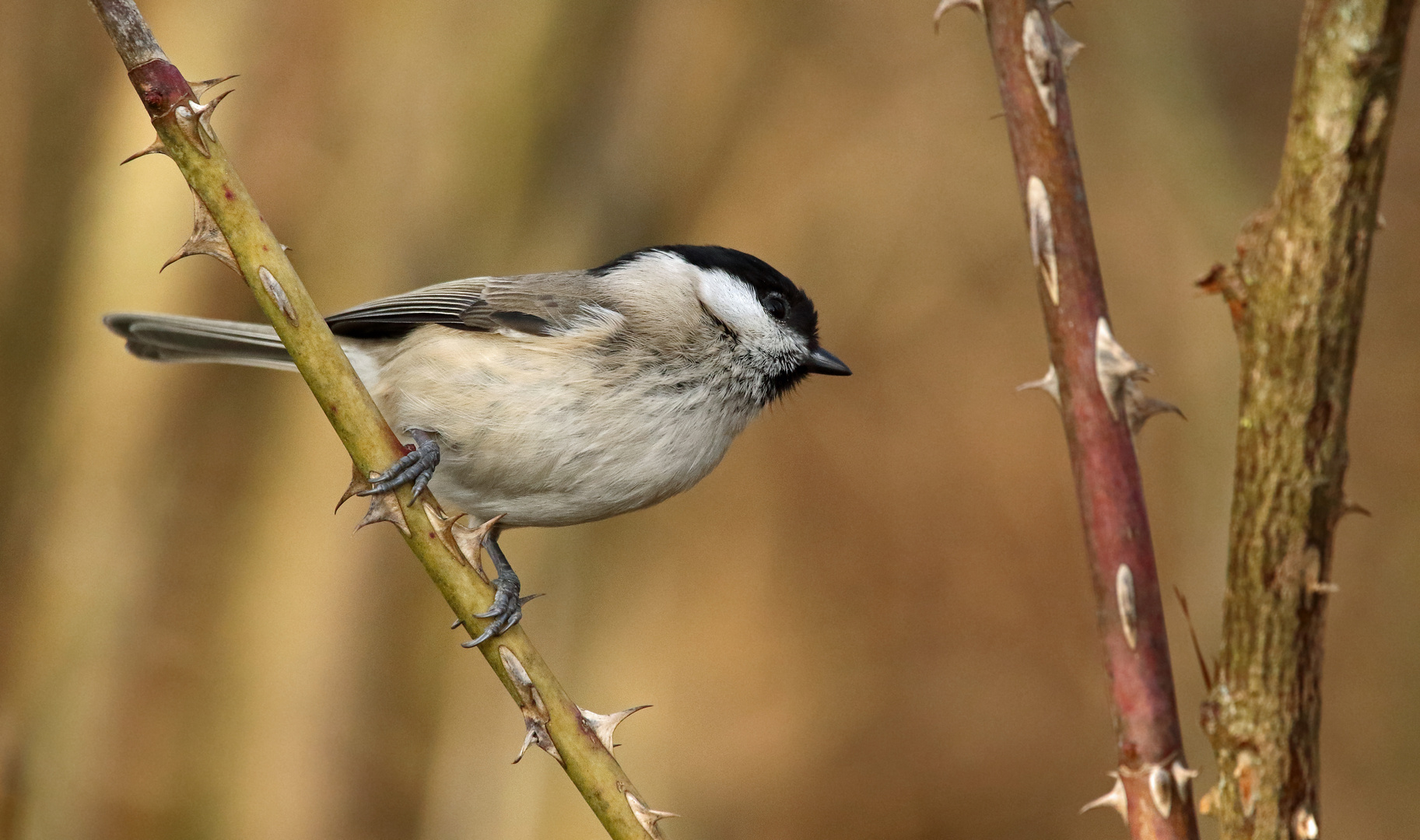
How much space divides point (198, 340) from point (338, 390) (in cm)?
154

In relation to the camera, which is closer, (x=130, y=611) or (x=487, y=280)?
(x=487, y=280)

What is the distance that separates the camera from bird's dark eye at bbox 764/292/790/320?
2773mm

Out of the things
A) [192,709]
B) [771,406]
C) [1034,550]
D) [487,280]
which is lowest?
[192,709]

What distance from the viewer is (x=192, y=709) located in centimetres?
473

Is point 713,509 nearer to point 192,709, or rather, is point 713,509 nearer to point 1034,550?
point 1034,550

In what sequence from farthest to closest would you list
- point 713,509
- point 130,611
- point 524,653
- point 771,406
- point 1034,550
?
point 713,509 < point 1034,550 < point 130,611 < point 771,406 < point 524,653

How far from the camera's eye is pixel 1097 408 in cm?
122

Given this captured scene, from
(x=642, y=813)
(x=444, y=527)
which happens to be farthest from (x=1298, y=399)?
(x=444, y=527)

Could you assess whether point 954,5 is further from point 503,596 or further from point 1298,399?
point 503,596

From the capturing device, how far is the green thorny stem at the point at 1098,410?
120 centimetres

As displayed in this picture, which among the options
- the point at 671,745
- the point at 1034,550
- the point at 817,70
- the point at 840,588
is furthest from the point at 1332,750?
the point at 817,70

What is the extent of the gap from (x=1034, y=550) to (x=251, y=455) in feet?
11.8

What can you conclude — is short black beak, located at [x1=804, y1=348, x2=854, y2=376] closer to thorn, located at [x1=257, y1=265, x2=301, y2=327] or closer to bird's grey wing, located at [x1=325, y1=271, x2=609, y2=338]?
bird's grey wing, located at [x1=325, y1=271, x2=609, y2=338]

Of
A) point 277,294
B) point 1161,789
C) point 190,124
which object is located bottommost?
point 1161,789
